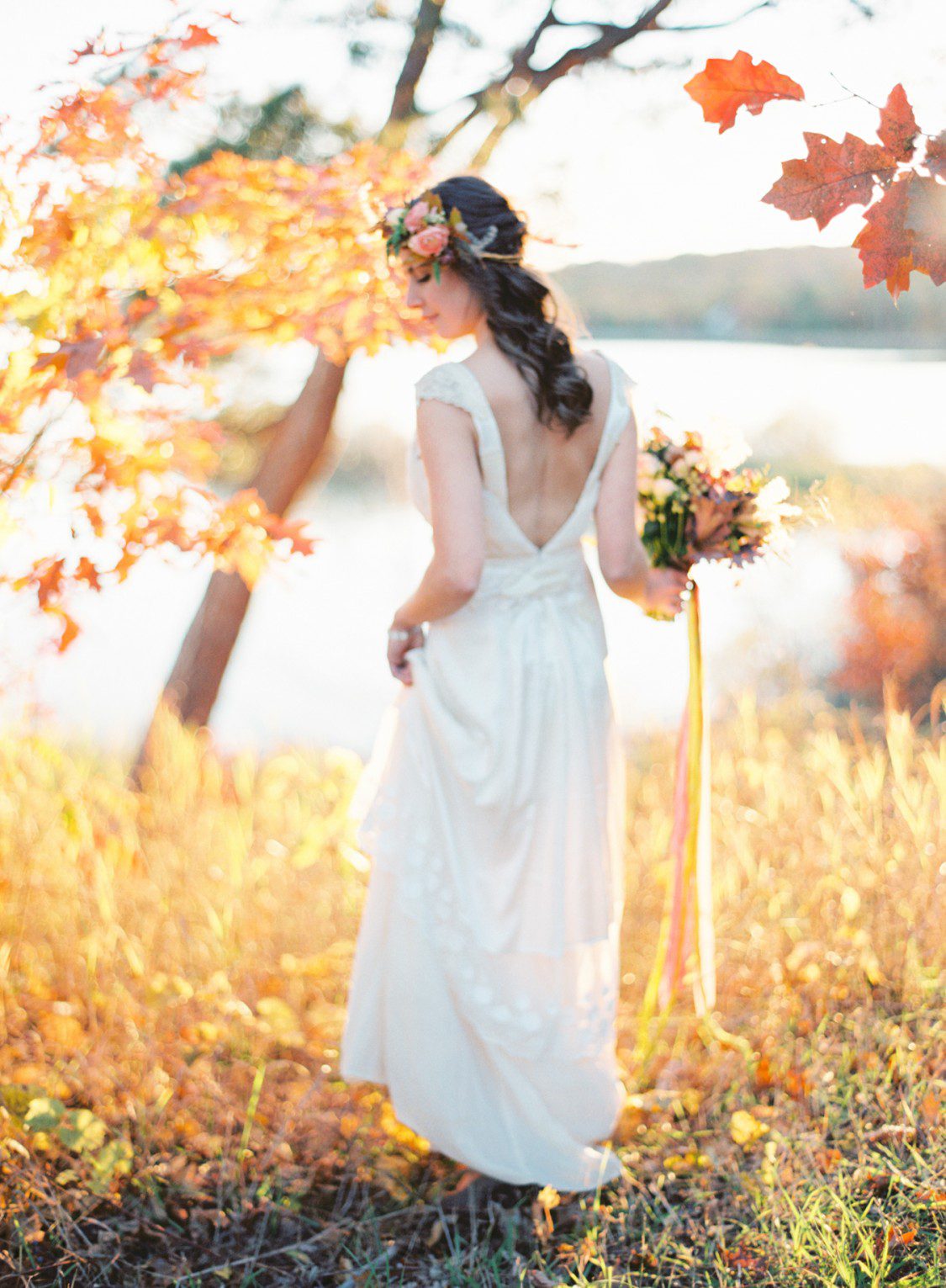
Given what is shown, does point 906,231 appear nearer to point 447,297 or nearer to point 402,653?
point 447,297

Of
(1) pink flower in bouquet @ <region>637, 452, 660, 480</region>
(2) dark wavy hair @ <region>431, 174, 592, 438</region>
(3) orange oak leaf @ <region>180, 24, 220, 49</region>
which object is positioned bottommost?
(1) pink flower in bouquet @ <region>637, 452, 660, 480</region>

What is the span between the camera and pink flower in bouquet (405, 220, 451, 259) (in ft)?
6.44

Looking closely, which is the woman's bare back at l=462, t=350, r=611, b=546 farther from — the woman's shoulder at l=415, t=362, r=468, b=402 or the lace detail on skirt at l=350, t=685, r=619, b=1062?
the lace detail on skirt at l=350, t=685, r=619, b=1062

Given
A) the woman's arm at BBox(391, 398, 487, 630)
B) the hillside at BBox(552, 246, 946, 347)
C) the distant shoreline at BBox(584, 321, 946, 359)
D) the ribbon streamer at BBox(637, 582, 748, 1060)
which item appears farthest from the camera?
the distant shoreline at BBox(584, 321, 946, 359)

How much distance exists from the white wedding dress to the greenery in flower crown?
364 mm

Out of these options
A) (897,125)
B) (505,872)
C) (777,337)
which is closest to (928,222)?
(897,125)

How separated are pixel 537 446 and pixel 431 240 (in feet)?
1.33

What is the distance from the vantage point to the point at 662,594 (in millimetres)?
2238

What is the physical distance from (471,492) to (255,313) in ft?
2.73

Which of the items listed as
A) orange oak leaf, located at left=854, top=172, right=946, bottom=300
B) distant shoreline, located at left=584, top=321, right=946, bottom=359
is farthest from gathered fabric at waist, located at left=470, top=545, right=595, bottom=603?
distant shoreline, located at left=584, top=321, right=946, bottom=359

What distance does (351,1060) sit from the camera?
7.34ft

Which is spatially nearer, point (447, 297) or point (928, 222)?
point (928, 222)

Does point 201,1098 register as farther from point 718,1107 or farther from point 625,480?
point 625,480

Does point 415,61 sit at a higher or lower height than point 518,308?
higher
